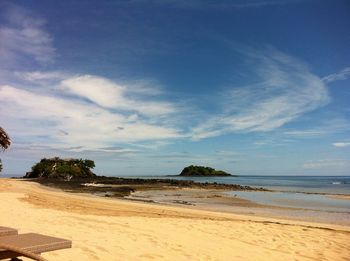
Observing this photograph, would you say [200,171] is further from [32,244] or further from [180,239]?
[32,244]

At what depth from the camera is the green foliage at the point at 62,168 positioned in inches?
2687

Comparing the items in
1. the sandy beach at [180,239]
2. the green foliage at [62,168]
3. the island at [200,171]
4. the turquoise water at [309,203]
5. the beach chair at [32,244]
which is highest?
the island at [200,171]

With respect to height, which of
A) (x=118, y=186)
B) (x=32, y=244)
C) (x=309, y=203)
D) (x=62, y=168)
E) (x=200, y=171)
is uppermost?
(x=200, y=171)

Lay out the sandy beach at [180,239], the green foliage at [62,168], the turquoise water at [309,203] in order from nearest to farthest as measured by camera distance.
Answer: the sandy beach at [180,239] < the turquoise water at [309,203] < the green foliage at [62,168]

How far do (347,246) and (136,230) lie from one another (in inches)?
213

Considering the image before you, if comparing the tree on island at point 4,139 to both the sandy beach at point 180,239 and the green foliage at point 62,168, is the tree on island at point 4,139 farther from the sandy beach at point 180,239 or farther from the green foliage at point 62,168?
the green foliage at point 62,168

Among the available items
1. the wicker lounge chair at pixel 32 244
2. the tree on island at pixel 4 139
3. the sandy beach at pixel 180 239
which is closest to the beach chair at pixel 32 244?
the wicker lounge chair at pixel 32 244

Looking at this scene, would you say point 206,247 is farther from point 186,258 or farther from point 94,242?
point 94,242

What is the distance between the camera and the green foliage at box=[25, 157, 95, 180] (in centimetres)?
6825

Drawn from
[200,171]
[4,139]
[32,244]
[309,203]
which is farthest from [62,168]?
[200,171]

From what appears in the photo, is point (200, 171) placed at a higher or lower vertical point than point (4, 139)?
higher

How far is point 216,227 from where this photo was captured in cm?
1128

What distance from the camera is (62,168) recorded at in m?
68.4

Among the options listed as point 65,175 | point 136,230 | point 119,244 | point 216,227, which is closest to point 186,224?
point 216,227
